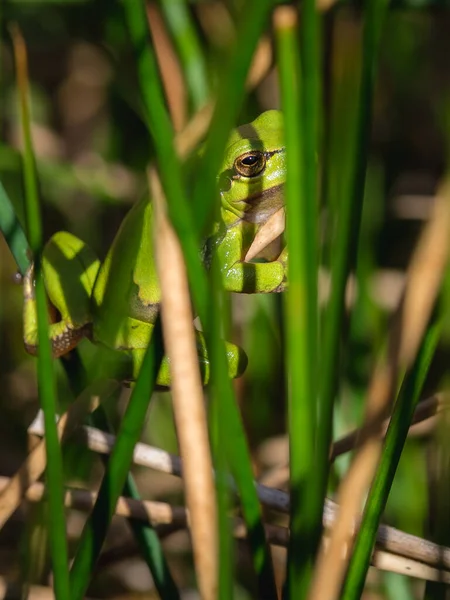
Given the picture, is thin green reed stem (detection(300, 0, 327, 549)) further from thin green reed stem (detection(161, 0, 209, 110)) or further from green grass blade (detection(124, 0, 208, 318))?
thin green reed stem (detection(161, 0, 209, 110))

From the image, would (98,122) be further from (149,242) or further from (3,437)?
(149,242)

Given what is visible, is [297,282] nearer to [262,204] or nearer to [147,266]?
[147,266]

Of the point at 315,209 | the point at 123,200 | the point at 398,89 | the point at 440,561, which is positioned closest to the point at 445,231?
the point at 315,209

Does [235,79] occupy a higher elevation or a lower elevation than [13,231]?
higher

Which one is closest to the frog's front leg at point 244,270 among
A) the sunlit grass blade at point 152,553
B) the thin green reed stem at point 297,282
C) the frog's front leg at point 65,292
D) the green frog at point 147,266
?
the green frog at point 147,266

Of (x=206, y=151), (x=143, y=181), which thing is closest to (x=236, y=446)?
(x=206, y=151)

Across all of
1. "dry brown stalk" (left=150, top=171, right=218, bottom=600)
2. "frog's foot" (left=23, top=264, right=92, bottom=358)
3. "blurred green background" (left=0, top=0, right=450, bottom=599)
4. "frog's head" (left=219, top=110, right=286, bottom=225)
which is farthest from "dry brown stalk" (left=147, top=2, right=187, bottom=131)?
"dry brown stalk" (left=150, top=171, right=218, bottom=600)
